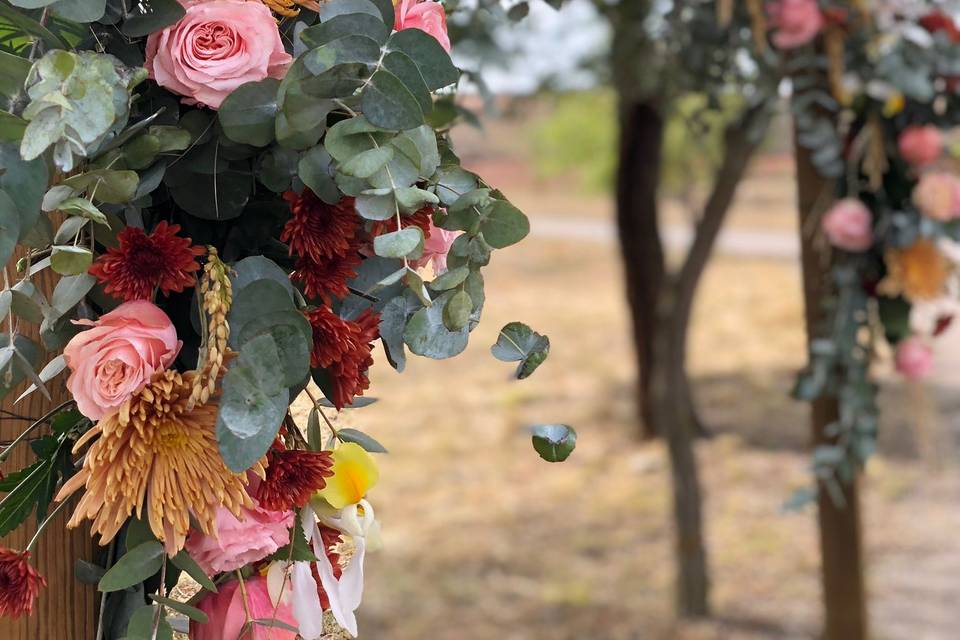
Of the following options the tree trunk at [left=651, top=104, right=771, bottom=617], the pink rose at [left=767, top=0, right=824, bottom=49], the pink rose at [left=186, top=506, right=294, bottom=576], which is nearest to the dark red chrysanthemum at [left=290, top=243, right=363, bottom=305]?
the pink rose at [left=186, top=506, right=294, bottom=576]

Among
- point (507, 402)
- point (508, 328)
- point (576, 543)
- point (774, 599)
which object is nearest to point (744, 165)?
point (774, 599)

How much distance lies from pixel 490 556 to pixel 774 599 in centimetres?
109

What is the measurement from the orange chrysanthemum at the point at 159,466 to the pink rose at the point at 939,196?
174cm

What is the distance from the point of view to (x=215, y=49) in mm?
432

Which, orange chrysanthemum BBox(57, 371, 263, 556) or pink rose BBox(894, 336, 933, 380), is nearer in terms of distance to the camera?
orange chrysanthemum BBox(57, 371, 263, 556)

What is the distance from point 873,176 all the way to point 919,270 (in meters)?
0.20

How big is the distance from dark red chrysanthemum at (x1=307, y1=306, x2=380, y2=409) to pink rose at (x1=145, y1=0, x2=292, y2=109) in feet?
0.36

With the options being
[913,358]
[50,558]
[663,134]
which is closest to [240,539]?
[50,558]

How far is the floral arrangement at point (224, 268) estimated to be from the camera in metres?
0.40

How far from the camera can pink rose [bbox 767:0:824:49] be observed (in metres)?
1.83

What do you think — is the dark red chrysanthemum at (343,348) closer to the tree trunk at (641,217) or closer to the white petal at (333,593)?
the white petal at (333,593)

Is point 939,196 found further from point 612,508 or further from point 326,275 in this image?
point 612,508

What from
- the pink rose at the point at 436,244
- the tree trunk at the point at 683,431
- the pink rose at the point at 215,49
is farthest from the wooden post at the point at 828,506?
the pink rose at the point at 215,49

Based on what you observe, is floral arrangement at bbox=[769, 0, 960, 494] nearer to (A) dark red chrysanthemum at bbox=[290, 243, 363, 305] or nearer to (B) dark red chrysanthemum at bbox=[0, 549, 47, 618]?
(A) dark red chrysanthemum at bbox=[290, 243, 363, 305]
